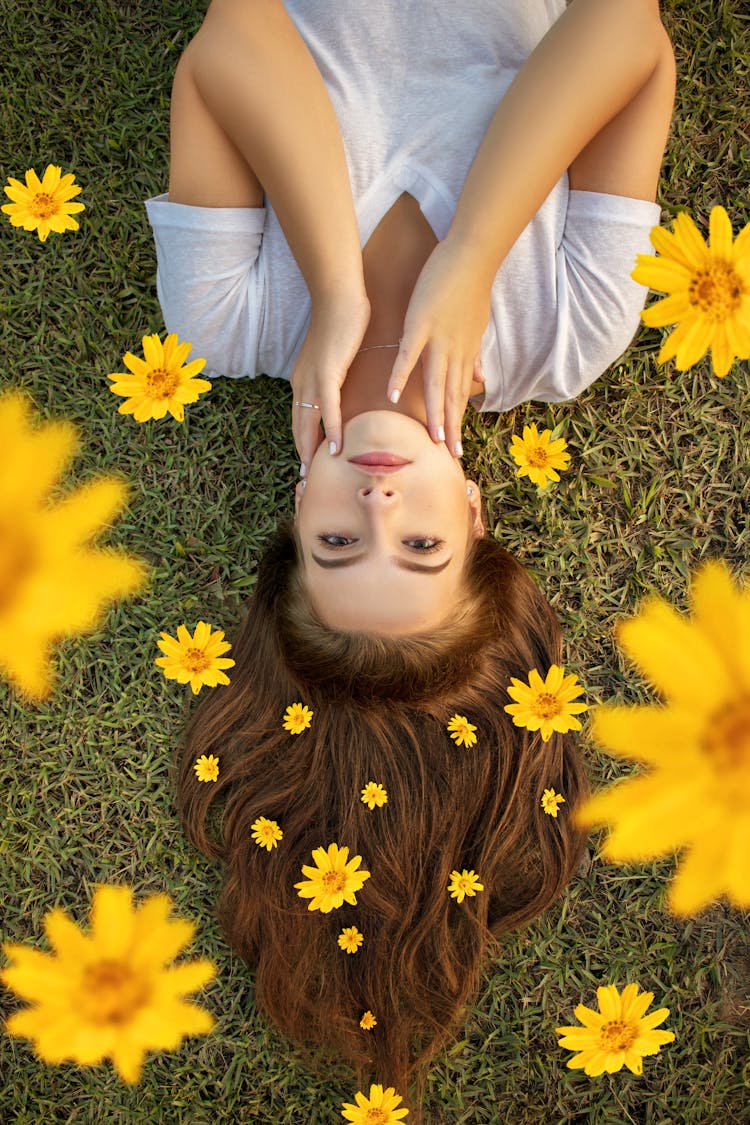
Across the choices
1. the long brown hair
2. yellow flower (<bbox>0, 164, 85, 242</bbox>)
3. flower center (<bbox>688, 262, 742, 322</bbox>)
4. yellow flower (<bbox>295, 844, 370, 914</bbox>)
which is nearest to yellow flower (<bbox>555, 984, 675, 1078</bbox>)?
the long brown hair

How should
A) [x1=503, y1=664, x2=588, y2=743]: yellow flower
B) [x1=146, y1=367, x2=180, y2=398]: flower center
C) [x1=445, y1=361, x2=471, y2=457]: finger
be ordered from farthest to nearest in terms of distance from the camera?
1. [x1=503, y1=664, x2=588, y2=743]: yellow flower
2. [x1=146, y1=367, x2=180, y2=398]: flower center
3. [x1=445, y1=361, x2=471, y2=457]: finger

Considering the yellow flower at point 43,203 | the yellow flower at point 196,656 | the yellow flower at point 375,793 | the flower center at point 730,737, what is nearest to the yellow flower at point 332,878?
the yellow flower at point 375,793

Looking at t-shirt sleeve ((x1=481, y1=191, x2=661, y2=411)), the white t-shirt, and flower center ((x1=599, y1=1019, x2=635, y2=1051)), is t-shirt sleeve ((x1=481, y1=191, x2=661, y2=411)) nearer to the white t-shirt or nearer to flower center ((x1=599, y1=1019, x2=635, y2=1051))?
the white t-shirt

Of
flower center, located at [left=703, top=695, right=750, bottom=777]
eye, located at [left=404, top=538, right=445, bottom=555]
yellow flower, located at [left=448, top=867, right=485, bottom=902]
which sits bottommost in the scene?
yellow flower, located at [left=448, top=867, right=485, bottom=902]

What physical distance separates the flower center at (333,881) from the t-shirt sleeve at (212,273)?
0.87 meters

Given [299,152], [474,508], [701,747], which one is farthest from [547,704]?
[299,152]

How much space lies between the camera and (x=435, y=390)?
4.18ft

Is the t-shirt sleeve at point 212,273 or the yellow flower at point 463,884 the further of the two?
the yellow flower at point 463,884

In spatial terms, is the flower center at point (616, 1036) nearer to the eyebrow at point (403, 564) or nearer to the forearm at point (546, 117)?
the eyebrow at point (403, 564)

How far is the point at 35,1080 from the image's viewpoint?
1.75 metres

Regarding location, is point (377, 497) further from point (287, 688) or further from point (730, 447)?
point (730, 447)

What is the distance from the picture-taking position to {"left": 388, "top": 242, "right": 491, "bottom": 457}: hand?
127 centimetres

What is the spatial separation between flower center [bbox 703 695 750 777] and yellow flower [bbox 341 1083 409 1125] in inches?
33.0

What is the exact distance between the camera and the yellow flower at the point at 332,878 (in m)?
1.57
